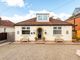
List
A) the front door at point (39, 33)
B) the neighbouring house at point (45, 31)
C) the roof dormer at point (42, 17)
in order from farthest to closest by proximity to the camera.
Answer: the front door at point (39, 33), the roof dormer at point (42, 17), the neighbouring house at point (45, 31)

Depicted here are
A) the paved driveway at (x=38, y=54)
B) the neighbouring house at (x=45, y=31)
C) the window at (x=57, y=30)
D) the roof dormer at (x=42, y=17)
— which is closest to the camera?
the paved driveway at (x=38, y=54)

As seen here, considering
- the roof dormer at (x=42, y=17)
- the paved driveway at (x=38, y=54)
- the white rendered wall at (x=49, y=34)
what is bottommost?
the paved driveway at (x=38, y=54)

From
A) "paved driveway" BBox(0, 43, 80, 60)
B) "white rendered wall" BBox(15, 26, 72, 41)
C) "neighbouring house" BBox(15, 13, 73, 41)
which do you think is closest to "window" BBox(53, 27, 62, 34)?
"neighbouring house" BBox(15, 13, 73, 41)

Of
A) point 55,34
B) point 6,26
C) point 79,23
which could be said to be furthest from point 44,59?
point 6,26

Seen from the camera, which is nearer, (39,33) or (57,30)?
(57,30)

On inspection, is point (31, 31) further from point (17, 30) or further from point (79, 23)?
point (79, 23)

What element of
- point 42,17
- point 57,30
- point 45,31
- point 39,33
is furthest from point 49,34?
point 42,17

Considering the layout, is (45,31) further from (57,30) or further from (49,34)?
(57,30)

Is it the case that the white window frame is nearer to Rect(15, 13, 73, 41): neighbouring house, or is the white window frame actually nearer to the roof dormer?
Rect(15, 13, 73, 41): neighbouring house

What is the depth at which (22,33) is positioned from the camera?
33094 mm

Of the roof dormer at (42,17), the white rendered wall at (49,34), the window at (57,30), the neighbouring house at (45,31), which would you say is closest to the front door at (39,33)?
the neighbouring house at (45,31)

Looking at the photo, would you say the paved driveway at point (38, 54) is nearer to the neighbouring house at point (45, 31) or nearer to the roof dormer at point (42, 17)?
the neighbouring house at point (45, 31)

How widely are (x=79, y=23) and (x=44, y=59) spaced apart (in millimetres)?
28993

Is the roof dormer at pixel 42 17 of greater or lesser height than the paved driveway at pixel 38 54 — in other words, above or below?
above
